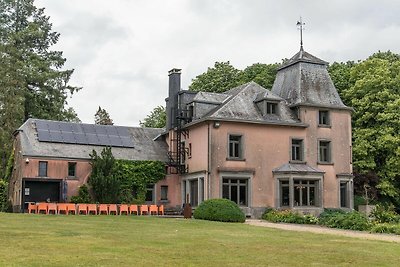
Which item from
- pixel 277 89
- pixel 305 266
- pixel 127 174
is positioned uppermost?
pixel 277 89

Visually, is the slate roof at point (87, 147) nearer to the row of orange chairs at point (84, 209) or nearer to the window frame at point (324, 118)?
the row of orange chairs at point (84, 209)

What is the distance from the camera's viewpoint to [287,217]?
30.8m

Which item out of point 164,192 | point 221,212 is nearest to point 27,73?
point 164,192

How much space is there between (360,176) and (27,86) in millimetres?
29817

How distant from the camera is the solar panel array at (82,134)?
36.8 meters

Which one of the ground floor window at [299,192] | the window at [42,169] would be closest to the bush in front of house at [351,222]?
the ground floor window at [299,192]

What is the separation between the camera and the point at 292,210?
34.9 m

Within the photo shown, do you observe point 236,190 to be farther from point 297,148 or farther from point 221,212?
point 221,212

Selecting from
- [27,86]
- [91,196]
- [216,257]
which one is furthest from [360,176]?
[216,257]

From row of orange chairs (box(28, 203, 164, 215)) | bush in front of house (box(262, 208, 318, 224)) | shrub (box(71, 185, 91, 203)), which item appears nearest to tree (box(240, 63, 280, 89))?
bush in front of house (box(262, 208, 318, 224))

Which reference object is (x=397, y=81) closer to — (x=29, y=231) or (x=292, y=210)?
(x=292, y=210)

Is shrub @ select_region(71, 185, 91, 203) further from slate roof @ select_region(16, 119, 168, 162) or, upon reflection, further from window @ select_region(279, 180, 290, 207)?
window @ select_region(279, 180, 290, 207)

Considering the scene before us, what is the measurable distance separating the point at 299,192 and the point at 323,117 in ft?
19.0

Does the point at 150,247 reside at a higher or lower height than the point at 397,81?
lower
